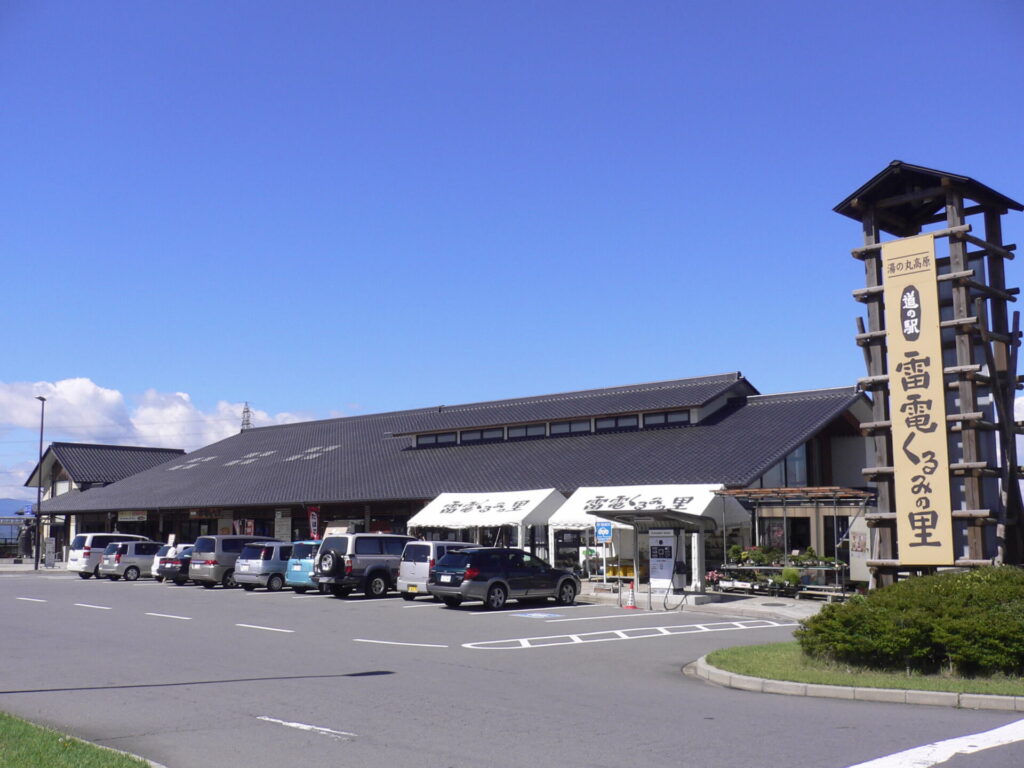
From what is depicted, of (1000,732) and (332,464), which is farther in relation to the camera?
(332,464)

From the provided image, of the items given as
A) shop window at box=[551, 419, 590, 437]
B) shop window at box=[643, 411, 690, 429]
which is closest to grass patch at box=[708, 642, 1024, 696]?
shop window at box=[643, 411, 690, 429]

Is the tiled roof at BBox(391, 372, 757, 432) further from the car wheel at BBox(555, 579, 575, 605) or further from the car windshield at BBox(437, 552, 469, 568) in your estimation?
the car windshield at BBox(437, 552, 469, 568)

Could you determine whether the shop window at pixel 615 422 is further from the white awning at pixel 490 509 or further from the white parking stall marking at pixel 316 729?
the white parking stall marking at pixel 316 729

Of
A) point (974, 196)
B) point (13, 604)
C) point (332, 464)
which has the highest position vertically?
point (974, 196)

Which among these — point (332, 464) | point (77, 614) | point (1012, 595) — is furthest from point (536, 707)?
point (332, 464)

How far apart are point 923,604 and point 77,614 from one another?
18.4m

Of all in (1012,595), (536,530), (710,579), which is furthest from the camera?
(536,530)

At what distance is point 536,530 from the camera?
34656mm

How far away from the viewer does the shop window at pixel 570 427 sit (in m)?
40.6

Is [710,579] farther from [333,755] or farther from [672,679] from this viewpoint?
[333,755]

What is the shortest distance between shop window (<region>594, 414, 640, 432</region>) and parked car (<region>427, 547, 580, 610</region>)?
1376 cm

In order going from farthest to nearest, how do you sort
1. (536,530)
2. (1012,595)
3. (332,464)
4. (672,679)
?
1. (332,464)
2. (536,530)
3. (672,679)
4. (1012,595)

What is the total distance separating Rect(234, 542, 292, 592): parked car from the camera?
31.9 meters

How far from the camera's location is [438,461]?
4212 cm
